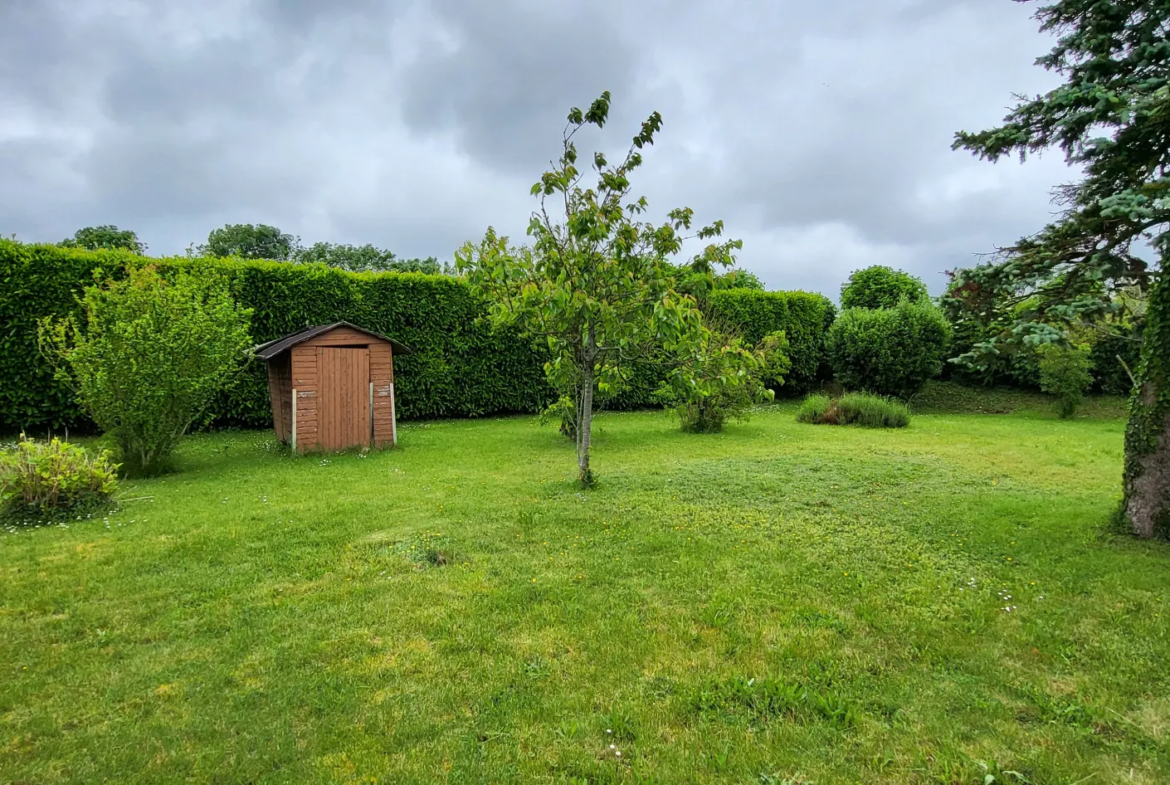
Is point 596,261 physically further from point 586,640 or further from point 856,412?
Answer: point 856,412

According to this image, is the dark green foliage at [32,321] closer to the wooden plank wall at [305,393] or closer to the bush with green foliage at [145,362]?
the bush with green foliage at [145,362]

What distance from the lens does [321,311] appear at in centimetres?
1212

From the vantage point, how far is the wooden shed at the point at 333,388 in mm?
8602

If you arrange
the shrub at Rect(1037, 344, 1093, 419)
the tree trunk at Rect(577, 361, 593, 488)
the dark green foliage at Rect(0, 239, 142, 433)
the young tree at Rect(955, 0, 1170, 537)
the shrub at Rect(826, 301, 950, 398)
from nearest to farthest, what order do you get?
1. the young tree at Rect(955, 0, 1170, 537)
2. the tree trunk at Rect(577, 361, 593, 488)
3. the dark green foliage at Rect(0, 239, 142, 433)
4. the shrub at Rect(1037, 344, 1093, 419)
5. the shrub at Rect(826, 301, 950, 398)

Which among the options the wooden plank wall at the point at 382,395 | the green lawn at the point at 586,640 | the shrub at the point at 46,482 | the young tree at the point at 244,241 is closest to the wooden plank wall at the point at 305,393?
the wooden plank wall at the point at 382,395

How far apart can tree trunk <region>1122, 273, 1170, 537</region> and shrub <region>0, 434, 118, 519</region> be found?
906cm

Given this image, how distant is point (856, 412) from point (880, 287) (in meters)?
12.2

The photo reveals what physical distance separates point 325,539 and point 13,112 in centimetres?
777

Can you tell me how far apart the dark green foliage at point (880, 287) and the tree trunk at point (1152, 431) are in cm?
1870

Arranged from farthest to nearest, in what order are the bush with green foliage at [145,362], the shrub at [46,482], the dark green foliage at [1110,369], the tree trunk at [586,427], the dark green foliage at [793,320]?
the dark green foliage at [793,320]
the dark green foliage at [1110,369]
the bush with green foliage at [145,362]
the tree trunk at [586,427]
the shrub at [46,482]

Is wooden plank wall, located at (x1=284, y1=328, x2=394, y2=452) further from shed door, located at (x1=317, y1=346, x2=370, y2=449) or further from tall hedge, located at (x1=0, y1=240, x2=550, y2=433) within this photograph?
tall hedge, located at (x1=0, y1=240, x2=550, y2=433)

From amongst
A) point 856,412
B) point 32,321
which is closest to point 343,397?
point 32,321

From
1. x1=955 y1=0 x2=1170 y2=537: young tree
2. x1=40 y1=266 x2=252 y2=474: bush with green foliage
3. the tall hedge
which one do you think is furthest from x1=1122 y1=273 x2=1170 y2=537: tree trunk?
x1=40 y1=266 x2=252 y2=474: bush with green foliage

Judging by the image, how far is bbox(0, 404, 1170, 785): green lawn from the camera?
2.03 meters
